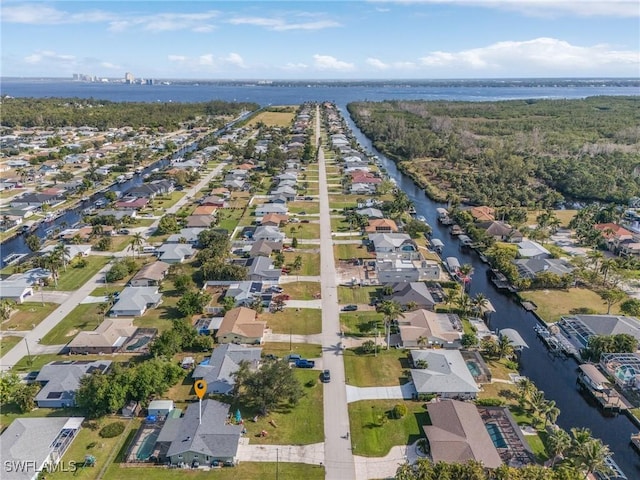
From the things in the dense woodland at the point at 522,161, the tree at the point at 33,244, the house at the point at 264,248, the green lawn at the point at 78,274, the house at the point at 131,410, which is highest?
the dense woodland at the point at 522,161

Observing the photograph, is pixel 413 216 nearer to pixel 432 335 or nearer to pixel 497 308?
pixel 497 308

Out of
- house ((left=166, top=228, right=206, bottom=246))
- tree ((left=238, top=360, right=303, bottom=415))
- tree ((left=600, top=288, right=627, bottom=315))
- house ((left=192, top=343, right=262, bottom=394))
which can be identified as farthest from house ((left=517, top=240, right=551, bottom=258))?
house ((left=166, top=228, right=206, bottom=246))

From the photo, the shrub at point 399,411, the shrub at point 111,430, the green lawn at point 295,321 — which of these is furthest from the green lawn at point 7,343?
the shrub at point 399,411

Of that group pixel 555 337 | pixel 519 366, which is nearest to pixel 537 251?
pixel 555 337

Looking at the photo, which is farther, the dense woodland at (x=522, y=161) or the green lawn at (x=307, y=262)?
the dense woodland at (x=522, y=161)

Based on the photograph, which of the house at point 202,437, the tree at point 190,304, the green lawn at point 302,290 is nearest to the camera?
the house at point 202,437

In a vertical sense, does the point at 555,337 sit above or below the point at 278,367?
below

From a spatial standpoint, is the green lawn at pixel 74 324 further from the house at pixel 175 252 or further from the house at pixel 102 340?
the house at pixel 175 252
